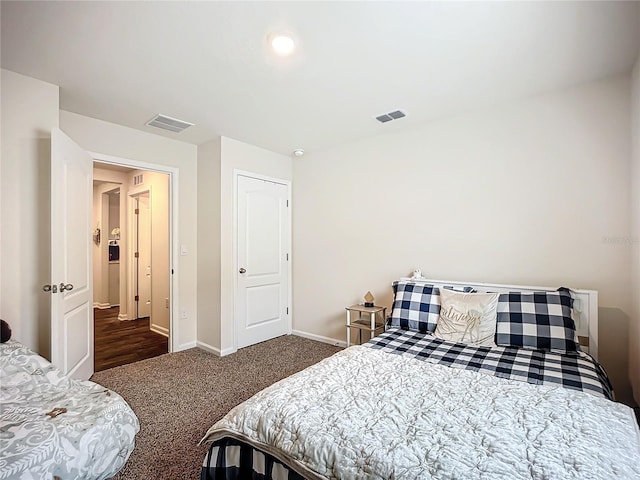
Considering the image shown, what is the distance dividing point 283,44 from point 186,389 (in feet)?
9.04

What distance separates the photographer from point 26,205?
2332 mm

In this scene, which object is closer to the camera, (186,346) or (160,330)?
(186,346)

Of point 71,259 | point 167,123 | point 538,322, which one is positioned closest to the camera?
point 538,322

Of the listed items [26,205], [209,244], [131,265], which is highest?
[26,205]

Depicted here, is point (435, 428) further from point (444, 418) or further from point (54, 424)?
point (54, 424)

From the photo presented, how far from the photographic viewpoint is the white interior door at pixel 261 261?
12.6 feet

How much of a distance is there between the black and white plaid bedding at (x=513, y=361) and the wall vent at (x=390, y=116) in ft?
6.62

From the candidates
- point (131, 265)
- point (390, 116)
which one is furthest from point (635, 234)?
point (131, 265)

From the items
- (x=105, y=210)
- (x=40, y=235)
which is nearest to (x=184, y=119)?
(x=40, y=235)

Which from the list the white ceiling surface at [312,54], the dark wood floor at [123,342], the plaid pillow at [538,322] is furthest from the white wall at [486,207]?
the dark wood floor at [123,342]

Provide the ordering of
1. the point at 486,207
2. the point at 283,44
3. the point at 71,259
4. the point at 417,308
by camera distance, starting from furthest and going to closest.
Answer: the point at 486,207
the point at 417,308
the point at 71,259
the point at 283,44

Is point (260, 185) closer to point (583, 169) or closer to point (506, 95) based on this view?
point (506, 95)

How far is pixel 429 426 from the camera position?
1.20 metres

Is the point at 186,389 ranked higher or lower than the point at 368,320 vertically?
lower
